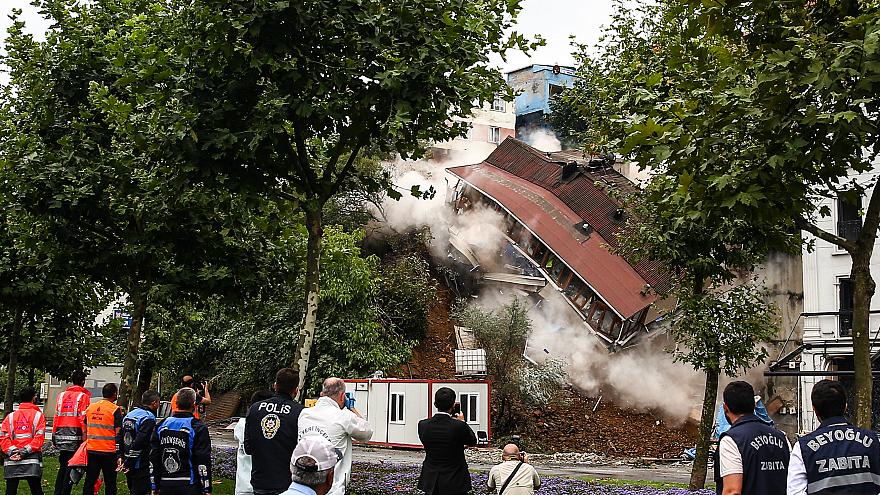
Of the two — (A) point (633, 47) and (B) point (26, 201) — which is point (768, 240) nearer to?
(A) point (633, 47)

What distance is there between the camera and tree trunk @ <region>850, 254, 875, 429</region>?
→ 9.30 metres

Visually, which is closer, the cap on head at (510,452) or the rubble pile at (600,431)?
the cap on head at (510,452)

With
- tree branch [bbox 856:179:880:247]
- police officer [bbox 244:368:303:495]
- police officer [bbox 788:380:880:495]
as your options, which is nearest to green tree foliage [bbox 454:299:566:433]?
tree branch [bbox 856:179:880:247]

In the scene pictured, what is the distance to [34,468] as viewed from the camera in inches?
458

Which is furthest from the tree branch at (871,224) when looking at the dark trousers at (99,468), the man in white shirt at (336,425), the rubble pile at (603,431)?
the rubble pile at (603,431)

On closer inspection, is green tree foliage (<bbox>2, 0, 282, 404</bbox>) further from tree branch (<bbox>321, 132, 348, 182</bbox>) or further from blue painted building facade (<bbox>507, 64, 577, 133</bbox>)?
blue painted building facade (<bbox>507, 64, 577, 133</bbox>)

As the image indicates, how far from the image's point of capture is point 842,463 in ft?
19.3

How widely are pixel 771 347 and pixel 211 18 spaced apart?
2835 cm

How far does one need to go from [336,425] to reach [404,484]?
8143 mm

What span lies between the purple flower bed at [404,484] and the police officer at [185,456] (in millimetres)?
4008

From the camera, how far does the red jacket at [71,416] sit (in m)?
12.1

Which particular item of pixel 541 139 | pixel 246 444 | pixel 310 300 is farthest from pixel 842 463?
pixel 541 139

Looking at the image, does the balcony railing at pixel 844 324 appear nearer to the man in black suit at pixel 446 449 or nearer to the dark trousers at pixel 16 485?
the man in black suit at pixel 446 449

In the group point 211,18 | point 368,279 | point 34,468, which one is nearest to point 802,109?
point 211,18
